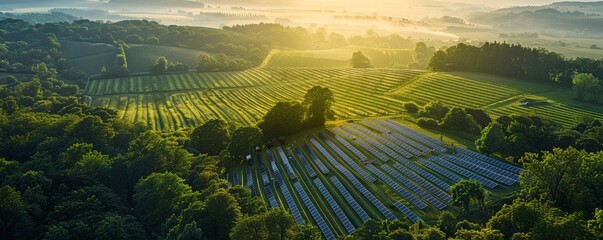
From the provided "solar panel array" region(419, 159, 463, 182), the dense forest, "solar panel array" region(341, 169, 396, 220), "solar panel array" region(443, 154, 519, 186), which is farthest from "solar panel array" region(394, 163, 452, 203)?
"solar panel array" region(443, 154, 519, 186)

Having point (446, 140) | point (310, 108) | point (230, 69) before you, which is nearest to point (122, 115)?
point (310, 108)

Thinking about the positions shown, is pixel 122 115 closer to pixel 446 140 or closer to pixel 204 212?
pixel 204 212

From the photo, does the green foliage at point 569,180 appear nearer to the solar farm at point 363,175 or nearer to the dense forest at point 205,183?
the dense forest at point 205,183

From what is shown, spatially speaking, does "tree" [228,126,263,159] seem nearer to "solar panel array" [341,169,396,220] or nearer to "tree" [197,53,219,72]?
"solar panel array" [341,169,396,220]

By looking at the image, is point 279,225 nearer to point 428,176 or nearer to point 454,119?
point 428,176

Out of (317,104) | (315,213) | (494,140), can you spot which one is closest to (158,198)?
(315,213)

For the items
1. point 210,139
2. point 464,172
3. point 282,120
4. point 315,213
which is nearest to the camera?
point 315,213
